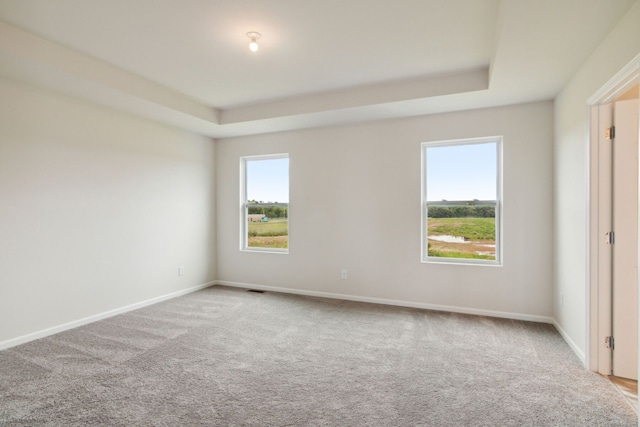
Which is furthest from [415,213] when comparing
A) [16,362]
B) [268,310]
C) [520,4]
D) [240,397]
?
[16,362]

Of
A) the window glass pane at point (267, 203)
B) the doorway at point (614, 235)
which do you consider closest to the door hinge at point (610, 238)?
the doorway at point (614, 235)

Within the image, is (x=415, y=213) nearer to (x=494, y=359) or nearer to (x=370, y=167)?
(x=370, y=167)

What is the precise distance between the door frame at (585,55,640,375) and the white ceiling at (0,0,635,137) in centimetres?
67

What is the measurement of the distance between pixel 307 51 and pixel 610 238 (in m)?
2.94

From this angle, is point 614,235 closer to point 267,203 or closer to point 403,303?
point 403,303

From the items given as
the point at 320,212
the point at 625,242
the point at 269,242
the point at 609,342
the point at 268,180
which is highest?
the point at 268,180

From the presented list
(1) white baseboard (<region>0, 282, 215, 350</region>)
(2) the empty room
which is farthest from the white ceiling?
(1) white baseboard (<region>0, 282, 215, 350</region>)

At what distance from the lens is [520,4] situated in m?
1.91

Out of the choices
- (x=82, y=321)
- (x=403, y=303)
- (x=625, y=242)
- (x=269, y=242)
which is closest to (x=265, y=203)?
(x=269, y=242)

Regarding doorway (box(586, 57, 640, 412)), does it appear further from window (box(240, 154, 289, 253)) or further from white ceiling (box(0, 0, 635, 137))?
window (box(240, 154, 289, 253))

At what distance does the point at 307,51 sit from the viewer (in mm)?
2891

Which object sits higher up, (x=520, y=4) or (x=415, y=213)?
(x=520, y=4)

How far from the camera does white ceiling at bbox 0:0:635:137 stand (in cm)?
223

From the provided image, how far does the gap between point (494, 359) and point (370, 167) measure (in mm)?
2664
